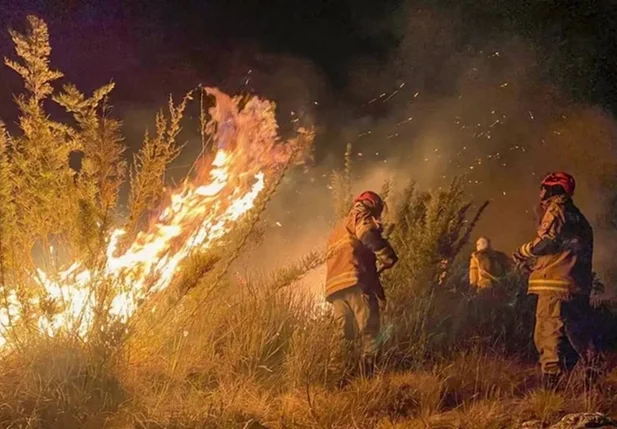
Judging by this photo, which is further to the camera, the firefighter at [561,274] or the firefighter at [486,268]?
the firefighter at [486,268]

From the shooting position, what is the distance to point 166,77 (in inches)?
415

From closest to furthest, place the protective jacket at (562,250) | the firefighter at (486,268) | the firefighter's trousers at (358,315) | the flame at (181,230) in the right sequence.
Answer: the flame at (181,230) < the firefighter's trousers at (358,315) < the protective jacket at (562,250) < the firefighter at (486,268)

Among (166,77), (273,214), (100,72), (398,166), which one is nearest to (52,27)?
(100,72)

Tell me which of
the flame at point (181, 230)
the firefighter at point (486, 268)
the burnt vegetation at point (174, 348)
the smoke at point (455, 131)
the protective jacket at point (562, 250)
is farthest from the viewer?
the smoke at point (455, 131)

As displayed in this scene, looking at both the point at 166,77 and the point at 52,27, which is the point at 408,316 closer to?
the point at 166,77

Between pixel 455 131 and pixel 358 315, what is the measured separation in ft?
21.8

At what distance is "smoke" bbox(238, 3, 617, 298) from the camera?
11641mm

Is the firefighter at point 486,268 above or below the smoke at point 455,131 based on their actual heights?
below

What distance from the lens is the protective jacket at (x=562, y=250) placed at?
20.9 ft

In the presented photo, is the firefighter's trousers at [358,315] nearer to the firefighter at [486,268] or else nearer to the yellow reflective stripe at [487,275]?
the firefighter at [486,268]

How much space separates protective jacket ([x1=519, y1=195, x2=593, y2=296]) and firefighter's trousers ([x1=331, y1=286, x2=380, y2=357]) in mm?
1352

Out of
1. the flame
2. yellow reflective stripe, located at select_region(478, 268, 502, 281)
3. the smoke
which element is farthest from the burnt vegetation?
the smoke

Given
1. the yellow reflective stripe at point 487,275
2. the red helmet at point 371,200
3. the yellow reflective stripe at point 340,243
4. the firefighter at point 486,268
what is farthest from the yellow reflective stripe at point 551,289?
the yellow reflective stripe at point 487,275

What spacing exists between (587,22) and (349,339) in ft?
24.4
